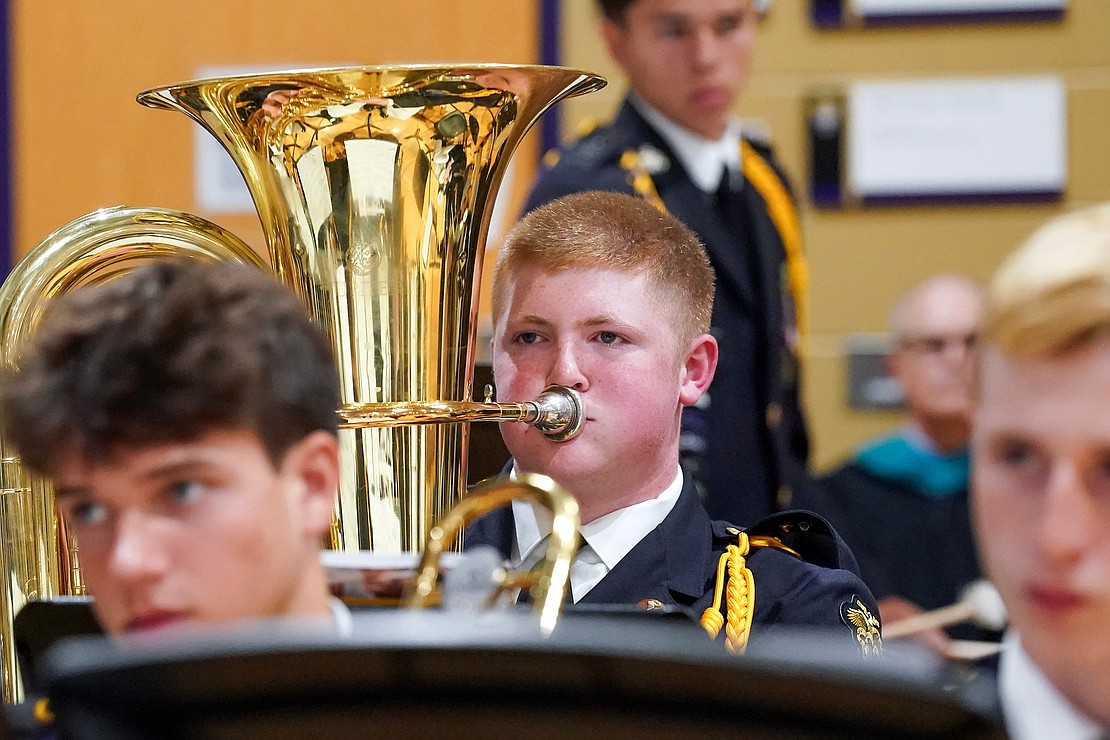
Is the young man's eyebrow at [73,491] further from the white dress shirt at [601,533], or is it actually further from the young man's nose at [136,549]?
the white dress shirt at [601,533]

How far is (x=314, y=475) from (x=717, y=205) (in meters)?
1.64

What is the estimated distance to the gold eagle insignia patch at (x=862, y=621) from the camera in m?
1.33

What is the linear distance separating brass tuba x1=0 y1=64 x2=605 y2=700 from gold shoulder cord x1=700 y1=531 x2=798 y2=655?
19 cm

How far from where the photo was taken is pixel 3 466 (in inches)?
55.5

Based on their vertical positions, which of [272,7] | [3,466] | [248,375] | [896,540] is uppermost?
[272,7]

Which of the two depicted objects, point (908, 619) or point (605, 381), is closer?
point (605, 381)

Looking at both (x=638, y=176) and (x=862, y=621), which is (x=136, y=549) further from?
(x=638, y=176)

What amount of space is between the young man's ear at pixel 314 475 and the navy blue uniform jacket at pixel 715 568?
41 centimetres

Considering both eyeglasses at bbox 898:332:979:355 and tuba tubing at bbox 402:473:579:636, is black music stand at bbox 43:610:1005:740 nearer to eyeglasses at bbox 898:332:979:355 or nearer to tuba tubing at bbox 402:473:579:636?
tuba tubing at bbox 402:473:579:636

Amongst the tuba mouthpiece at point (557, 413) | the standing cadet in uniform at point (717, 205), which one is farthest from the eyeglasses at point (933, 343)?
the tuba mouthpiece at point (557, 413)

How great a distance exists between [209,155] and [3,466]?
7.24 ft

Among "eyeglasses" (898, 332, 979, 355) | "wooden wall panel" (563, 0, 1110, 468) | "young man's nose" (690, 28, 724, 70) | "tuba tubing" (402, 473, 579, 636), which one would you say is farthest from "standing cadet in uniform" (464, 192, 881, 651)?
"wooden wall panel" (563, 0, 1110, 468)

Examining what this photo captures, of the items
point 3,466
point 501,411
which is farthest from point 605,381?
point 3,466

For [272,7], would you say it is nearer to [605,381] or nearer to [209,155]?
[209,155]
